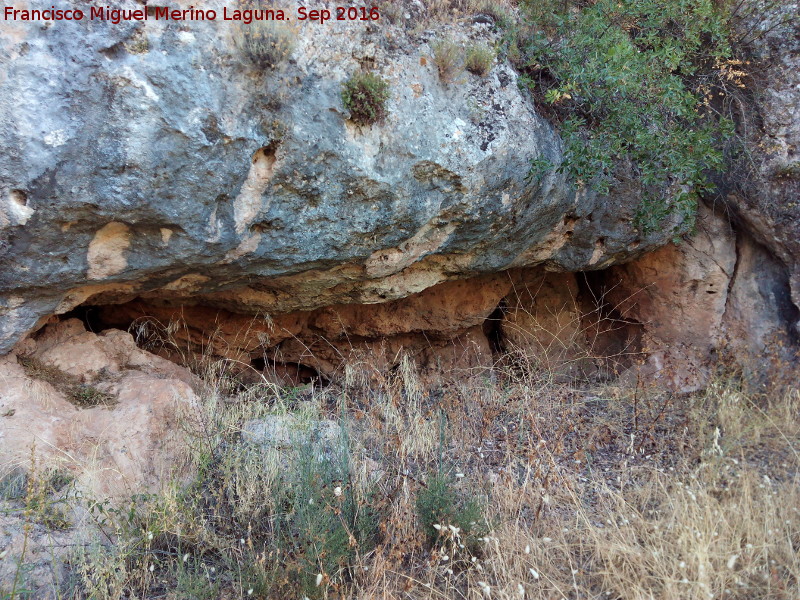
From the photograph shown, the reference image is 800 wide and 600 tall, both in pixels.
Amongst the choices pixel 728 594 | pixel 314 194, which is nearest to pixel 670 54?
pixel 314 194

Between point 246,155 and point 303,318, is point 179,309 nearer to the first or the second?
point 303,318

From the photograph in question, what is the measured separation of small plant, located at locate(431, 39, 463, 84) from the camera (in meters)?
3.95

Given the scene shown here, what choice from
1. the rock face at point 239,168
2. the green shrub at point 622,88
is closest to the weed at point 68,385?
the rock face at point 239,168

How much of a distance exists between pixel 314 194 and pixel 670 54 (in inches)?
103

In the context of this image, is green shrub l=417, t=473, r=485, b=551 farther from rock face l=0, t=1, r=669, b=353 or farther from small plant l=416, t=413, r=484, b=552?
rock face l=0, t=1, r=669, b=353

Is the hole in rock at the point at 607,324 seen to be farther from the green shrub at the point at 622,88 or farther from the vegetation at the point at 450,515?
the vegetation at the point at 450,515

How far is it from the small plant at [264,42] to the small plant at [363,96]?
39 centimetres

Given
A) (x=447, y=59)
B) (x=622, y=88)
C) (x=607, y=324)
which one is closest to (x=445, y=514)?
(x=447, y=59)

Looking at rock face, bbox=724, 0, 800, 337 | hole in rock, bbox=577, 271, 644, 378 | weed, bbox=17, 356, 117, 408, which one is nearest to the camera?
weed, bbox=17, 356, 117, 408

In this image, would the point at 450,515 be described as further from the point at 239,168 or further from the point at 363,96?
the point at 363,96

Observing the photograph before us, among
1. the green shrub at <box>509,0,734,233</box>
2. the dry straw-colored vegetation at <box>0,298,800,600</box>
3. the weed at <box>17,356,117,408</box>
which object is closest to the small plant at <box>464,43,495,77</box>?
the green shrub at <box>509,0,734,233</box>

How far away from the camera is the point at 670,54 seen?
4.31 meters

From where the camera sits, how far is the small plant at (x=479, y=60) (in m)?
4.07

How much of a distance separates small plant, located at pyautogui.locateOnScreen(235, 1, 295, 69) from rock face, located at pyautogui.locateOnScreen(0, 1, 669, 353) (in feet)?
0.16
